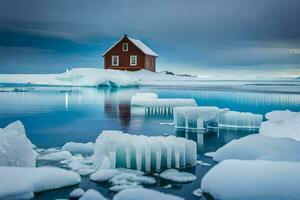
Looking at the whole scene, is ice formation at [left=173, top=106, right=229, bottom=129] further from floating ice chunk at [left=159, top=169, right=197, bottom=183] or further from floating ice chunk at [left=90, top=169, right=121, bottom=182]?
floating ice chunk at [left=90, top=169, right=121, bottom=182]

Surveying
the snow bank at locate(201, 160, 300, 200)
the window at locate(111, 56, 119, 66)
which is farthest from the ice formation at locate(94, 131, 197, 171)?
the window at locate(111, 56, 119, 66)

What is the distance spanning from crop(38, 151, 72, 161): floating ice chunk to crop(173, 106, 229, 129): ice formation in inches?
244

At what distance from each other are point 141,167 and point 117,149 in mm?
664

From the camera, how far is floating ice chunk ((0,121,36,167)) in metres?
8.42

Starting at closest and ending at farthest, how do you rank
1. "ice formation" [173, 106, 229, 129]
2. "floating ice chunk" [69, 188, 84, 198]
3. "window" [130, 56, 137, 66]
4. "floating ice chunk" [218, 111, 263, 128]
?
"floating ice chunk" [69, 188, 84, 198] → "ice formation" [173, 106, 229, 129] → "floating ice chunk" [218, 111, 263, 128] → "window" [130, 56, 137, 66]

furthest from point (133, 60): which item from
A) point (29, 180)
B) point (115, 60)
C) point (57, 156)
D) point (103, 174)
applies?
point (29, 180)

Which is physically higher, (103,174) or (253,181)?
(253,181)

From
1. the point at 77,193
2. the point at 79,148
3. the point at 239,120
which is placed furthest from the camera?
the point at 239,120

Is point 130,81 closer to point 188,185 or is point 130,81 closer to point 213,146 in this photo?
point 213,146

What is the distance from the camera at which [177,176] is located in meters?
8.46

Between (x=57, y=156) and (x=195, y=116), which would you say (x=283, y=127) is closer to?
(x=195, y=116)

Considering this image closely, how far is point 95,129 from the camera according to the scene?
634 inches

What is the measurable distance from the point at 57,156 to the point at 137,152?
8.07 feet

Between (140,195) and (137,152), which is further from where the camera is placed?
(137,152)
